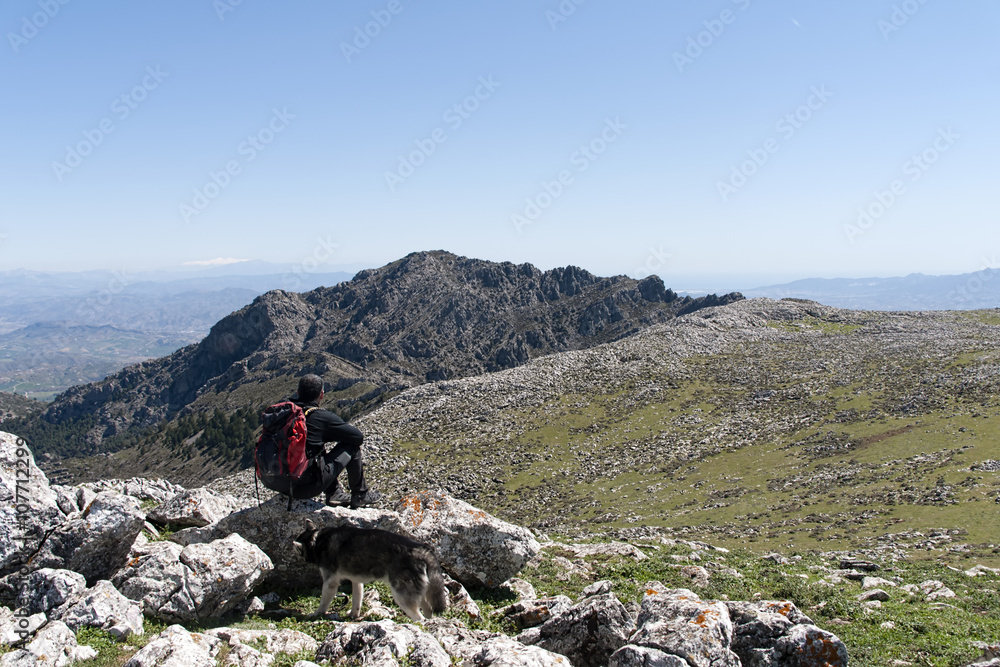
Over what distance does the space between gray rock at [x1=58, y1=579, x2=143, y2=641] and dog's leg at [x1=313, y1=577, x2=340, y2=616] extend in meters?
3.63

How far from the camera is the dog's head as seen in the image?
12.9 metres

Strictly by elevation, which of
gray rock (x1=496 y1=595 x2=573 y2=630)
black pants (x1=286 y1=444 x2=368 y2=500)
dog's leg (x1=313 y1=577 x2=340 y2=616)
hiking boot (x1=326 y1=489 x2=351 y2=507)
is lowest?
gray rock (x1=496 y1=595 x2=573 y2=630)

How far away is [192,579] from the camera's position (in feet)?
37.1

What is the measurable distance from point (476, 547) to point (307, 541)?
4.49 m

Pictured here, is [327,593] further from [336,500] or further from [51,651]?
[51,651]

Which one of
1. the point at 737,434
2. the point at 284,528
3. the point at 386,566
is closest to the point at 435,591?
the point at 386,566

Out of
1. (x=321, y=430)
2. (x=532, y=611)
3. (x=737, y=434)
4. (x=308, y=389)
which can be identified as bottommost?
(x=737, y=434)

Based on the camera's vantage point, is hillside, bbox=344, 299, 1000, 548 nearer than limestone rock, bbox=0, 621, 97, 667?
No

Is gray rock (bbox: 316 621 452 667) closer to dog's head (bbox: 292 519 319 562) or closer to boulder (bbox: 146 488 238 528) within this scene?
dog's head (bbox: 292 519 319 562)

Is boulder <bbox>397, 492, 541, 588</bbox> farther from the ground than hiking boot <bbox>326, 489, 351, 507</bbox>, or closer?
closer

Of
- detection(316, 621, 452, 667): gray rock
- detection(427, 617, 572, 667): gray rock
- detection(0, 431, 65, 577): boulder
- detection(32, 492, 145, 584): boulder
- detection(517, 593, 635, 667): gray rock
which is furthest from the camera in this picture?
detection(32, 492, 145, 584): boulder

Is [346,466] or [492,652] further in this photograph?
[346,466]

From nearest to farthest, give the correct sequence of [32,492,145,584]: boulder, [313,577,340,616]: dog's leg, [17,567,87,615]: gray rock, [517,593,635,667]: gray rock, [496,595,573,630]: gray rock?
[517,593,635,667]: gray rock
[17,567,87,615]: gray rock
[32,492,145,584]: boulder
[313,577,340,616]: dog's leg
[496,595,573,630]: gray rock

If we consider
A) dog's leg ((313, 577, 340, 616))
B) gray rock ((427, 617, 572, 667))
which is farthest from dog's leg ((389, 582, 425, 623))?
dog's leg ((313, 577, 340, 616))
